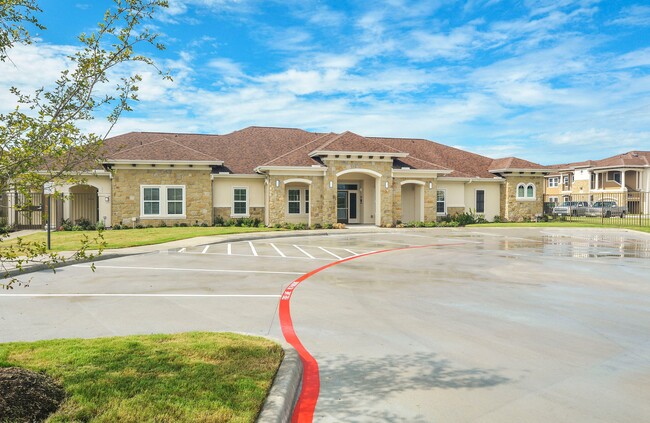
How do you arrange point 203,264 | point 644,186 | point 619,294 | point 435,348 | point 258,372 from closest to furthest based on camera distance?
point 258,372, point 435,348, point 619,294, point 203,264, point 644,186

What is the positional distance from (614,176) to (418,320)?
60.2m

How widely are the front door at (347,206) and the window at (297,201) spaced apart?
2888 mm

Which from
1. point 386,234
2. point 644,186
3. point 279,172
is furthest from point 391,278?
point 644,186

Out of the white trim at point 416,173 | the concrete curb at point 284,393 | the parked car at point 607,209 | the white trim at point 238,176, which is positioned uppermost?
the white trim at point 416,173

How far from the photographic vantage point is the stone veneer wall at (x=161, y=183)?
27500 mm

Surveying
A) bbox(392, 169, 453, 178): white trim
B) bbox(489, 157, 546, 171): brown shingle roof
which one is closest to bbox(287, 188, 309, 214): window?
bbox(392, 169, 453, 178): white trim

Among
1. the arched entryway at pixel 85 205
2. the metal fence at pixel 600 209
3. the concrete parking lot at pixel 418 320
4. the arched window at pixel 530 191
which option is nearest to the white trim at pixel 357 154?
the arched window at pixel 530 191

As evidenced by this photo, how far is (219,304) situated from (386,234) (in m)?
17.8

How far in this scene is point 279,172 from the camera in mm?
28609

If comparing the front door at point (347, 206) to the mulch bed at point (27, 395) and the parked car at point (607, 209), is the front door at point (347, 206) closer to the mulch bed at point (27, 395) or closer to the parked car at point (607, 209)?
the parked car at point (607, 209)

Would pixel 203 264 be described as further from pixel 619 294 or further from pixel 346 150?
pixel 346 150

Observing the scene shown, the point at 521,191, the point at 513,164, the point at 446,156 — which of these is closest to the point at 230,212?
the point at 446,156

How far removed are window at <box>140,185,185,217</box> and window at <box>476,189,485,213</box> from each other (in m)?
21.5

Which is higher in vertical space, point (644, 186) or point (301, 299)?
point (644, 186)
